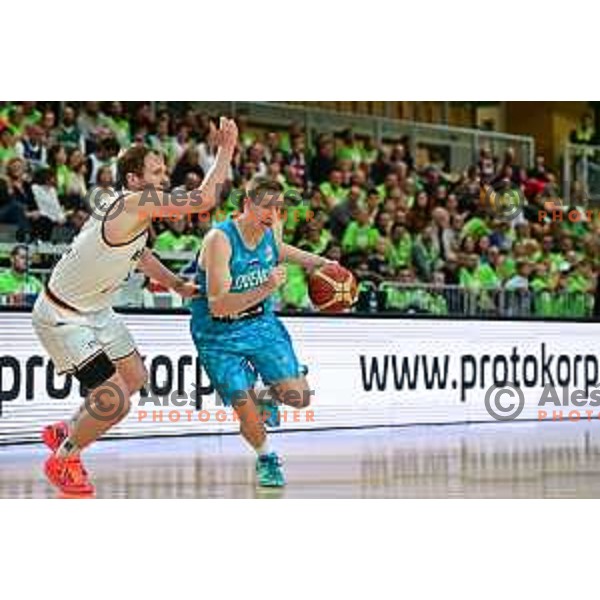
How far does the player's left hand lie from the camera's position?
962cm

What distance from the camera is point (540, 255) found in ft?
66.4

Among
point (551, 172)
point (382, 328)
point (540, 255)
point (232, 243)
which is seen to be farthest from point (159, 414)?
point (551, 172)

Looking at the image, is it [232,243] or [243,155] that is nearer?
[232,243]

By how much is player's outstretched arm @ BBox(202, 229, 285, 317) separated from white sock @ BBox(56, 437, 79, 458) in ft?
4.67

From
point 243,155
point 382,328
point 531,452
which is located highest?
point 243,155

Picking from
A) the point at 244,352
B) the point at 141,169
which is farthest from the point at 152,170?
the point at 244,352

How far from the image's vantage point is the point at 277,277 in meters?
9.53

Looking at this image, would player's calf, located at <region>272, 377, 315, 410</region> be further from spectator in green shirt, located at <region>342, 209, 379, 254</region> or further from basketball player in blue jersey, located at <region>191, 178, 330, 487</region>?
spectator in green shirt, located at <region>342, 209, 379, 254</region>

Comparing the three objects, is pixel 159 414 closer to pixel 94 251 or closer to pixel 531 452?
pixel 531 452

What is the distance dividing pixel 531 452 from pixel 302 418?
3.17m

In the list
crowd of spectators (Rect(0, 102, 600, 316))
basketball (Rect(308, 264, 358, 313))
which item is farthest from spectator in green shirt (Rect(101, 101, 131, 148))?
basketball (Rect(308, 264, 358, 313))

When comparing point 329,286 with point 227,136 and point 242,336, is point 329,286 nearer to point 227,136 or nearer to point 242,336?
point 242,336

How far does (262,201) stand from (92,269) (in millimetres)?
1361

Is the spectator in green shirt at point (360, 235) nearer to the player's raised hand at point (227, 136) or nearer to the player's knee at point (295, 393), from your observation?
the player's knee at point (295, 393)
